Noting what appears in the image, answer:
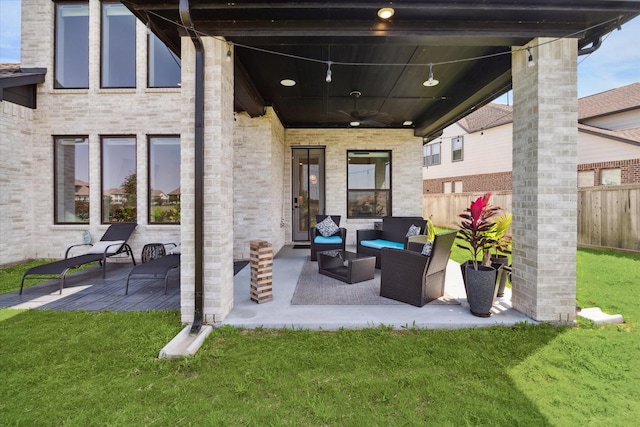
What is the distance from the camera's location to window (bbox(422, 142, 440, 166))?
1816 cm

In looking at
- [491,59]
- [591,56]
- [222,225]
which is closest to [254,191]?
[222,225]

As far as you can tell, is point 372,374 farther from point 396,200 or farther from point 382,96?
point 396,200

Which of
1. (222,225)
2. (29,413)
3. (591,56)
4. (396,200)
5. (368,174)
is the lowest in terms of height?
(29,413)

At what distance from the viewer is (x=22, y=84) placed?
19.0ft

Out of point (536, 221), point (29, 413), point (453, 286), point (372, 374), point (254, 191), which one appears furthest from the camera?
point (254, 191)

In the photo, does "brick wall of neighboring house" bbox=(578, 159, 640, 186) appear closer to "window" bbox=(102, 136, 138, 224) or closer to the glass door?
the glass door

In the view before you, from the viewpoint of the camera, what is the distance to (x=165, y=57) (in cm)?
661

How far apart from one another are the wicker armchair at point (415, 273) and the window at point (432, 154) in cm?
1597

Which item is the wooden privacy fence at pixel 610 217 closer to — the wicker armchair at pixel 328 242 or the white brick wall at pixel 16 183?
the wicker armchair at pixel 328 242

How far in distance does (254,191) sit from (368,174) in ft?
11.7

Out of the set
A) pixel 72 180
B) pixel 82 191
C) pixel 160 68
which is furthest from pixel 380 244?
pixel 72 180

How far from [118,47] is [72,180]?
10.5ft

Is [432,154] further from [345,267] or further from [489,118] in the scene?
[345,267]

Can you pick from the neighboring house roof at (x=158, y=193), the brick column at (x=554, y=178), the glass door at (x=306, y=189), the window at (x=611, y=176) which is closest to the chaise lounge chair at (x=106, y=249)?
the neighboring house roof at (x=158, y=193)
